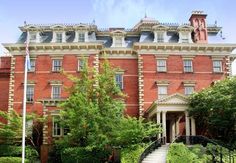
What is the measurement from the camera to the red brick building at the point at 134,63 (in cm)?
4331

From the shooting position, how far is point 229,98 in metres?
36.0

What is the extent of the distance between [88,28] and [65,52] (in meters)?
3.73

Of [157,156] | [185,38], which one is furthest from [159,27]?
[157,156]

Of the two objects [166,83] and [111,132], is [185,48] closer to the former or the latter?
[166,83]

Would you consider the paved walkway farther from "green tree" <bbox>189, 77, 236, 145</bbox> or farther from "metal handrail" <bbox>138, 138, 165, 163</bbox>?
"green tree" <bbox>189, 77, 236, 145</bbox>

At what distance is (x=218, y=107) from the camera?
121 ft

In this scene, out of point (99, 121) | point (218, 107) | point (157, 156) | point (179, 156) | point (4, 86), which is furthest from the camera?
point (4, 86)

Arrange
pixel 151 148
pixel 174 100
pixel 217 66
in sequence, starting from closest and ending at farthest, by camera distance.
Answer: pixel 151 148 < pixel 174 100 < pixel 217 66

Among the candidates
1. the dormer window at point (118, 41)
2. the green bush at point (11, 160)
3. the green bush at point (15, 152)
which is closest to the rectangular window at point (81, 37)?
the dormer window at point (118, 41)

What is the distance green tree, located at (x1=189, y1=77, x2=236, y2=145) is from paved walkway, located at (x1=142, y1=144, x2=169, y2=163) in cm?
550

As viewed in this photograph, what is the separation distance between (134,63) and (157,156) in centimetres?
1503

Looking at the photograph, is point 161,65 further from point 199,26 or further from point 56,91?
point 56,91

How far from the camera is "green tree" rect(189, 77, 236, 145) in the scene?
36.2 meters

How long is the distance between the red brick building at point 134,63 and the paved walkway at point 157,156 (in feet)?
27.7
